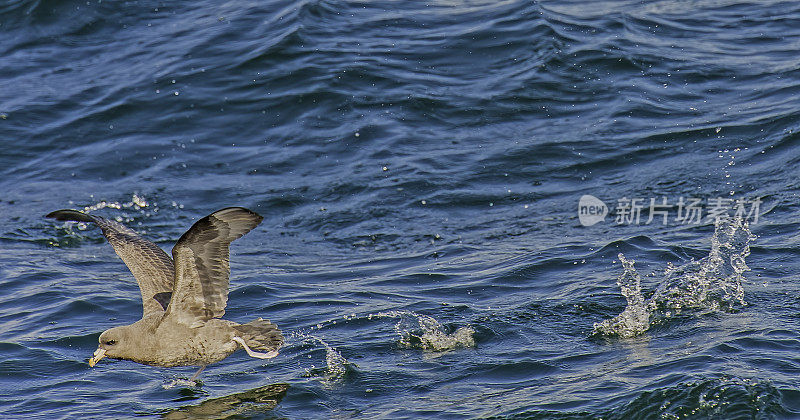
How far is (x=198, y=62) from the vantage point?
40.7 feet

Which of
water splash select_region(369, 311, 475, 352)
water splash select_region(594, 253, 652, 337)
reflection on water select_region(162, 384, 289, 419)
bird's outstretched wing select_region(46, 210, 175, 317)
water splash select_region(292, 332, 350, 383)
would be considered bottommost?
reflection on water select_region(162, 384, 289, 419)

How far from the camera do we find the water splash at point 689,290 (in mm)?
6402

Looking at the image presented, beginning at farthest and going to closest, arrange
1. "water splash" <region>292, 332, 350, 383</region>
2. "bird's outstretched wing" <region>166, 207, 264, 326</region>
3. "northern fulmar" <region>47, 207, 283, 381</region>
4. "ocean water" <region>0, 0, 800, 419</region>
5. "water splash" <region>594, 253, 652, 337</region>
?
1. "water splash" <region>594, 253, 652, 337</region>
2. "water splash" <region>292, 332, 350, 383</region>
3. "ocean water" <region>0, 0, 800, 419</region>
4. "northern fulmar" <region>47, 207, 283, 381</region>
5. "bird's outstretched wing" <region>166, 207, 264, 326</region>

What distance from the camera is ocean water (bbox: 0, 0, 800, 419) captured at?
5961mm

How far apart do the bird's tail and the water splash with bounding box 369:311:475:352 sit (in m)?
1.01

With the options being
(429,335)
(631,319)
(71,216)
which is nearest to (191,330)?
(71,216)

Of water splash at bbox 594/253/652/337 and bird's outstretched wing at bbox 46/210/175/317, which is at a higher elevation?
bird's outstretched wing at bbox 46/210/175/317

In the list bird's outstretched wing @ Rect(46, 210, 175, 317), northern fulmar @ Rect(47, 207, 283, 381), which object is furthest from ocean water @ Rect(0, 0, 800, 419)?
bird's outstretched wing @ Rect(46, 210, 175, 317)

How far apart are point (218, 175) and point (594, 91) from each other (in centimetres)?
407

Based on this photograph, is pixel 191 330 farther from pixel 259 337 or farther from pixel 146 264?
pixel 146 264

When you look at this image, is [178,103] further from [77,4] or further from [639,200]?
[639,200]

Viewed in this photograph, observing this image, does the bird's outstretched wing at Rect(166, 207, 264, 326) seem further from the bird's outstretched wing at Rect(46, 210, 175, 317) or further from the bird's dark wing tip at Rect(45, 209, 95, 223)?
the bird's dark wing tip at Rect(45, 209, 95, 223)

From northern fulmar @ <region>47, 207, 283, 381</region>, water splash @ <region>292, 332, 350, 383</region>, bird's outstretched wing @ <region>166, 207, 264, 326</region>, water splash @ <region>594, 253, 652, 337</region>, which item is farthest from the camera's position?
water splash @ <region>594, 253, 652, 337</region>

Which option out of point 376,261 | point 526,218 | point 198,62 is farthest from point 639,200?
point 198,62
